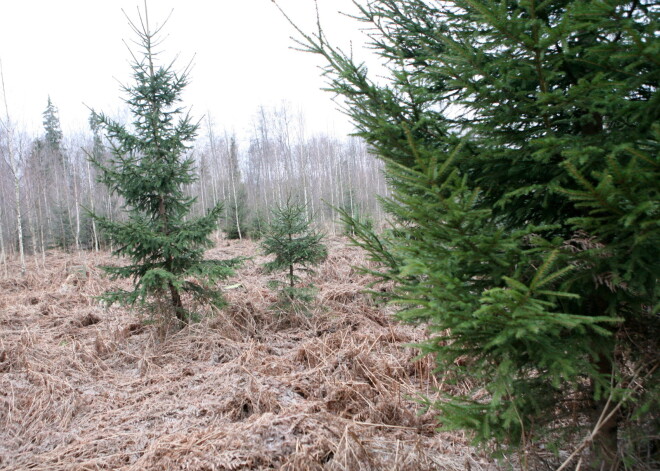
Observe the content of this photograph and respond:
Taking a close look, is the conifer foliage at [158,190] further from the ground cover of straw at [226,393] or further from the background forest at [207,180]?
the background forest at [207,180]

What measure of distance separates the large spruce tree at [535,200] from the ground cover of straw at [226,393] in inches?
29.8

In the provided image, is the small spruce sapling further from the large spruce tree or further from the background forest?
the background forest

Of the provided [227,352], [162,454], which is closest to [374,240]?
[162,454]

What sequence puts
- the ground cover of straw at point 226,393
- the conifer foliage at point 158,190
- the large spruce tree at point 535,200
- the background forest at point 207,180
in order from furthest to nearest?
the background forest at point 207,180, the conifer foliage at point 158,190, the ground cover of straw at point 226,393, the large spruce tree at point 535,200

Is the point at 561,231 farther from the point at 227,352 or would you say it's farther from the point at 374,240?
the point at 227,352

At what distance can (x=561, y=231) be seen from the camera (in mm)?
2018

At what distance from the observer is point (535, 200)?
1935 mm

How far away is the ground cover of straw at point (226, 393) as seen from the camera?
8.48ft

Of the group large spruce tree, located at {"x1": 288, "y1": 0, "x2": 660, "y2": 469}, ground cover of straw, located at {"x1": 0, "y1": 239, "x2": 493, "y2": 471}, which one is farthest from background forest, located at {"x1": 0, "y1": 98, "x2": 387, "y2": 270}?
large spruce tree, located at {"x1": 288, "y1": 0, "x2": 660, "y2": 469}

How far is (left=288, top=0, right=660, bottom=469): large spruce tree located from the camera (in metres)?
1.38

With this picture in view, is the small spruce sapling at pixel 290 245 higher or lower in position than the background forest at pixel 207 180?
lower

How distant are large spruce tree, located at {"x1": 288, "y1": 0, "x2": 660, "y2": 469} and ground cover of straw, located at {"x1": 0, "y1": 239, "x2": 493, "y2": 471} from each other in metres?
0.76

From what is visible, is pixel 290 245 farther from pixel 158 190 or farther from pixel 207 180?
pixel 207 180

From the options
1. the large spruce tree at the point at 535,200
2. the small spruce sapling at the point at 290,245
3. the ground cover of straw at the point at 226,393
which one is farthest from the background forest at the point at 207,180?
the large spruce tree at the point at 535,200
